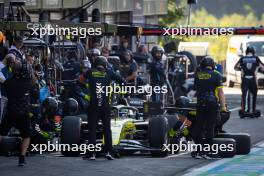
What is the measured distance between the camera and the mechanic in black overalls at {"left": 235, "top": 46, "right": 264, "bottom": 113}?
28.2 metres

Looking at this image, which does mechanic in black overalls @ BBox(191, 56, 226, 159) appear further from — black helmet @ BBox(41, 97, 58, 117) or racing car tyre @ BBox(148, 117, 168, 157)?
black helmet @ BBox(41, 97, 58, 117)

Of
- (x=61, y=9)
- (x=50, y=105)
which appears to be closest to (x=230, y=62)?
(x=61, y=9)

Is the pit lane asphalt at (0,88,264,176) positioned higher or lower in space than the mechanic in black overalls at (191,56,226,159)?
lower

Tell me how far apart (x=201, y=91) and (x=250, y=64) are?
9.37m

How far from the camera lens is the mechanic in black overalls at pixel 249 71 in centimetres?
2820

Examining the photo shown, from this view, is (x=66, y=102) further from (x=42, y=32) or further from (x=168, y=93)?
(x=168, y=93)

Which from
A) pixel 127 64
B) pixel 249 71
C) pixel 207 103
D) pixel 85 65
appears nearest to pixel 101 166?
pixel 207 103

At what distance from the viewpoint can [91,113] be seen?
1858cm

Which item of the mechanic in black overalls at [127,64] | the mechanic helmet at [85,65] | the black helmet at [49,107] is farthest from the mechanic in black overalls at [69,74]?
the black helmet at [49,107]

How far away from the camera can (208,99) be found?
747 inches

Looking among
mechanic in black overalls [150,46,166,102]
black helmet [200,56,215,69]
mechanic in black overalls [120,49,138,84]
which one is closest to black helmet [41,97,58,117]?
black helmet [200,56,215,69]

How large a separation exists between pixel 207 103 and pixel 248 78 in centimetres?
964

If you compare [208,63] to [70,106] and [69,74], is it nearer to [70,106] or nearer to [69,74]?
[70,106]

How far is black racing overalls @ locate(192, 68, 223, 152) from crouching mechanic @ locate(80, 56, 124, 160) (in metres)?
1.59
